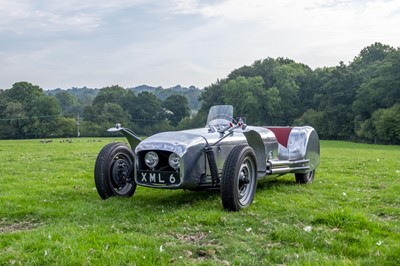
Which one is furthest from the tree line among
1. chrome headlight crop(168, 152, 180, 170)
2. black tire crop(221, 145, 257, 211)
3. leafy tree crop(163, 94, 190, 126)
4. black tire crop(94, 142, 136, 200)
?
chrome headlight crop(168, 152, 180, 170)

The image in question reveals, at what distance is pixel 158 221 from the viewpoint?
20.5ft

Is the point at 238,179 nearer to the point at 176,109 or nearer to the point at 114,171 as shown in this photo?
the point at 114,171

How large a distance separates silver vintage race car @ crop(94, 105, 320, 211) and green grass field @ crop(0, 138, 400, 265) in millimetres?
358

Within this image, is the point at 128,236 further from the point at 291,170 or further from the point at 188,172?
the point at 291,170

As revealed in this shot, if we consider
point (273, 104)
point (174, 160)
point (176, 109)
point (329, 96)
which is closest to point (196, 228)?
point (174, 160)

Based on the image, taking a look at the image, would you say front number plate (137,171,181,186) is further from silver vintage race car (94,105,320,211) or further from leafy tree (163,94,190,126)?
leafy tree (163,94,190,126)

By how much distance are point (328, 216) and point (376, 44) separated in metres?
90.2

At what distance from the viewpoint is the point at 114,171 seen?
27.0ft


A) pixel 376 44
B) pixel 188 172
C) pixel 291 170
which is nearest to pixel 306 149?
pixel 291 170

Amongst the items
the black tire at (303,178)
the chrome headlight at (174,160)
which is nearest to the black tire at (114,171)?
the chrome headlight at (174,160)

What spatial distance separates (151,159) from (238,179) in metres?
1.51

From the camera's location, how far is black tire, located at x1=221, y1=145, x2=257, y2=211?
6832 millimetres

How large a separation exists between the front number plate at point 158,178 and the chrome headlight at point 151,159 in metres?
0.14

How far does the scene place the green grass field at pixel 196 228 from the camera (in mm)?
4629
